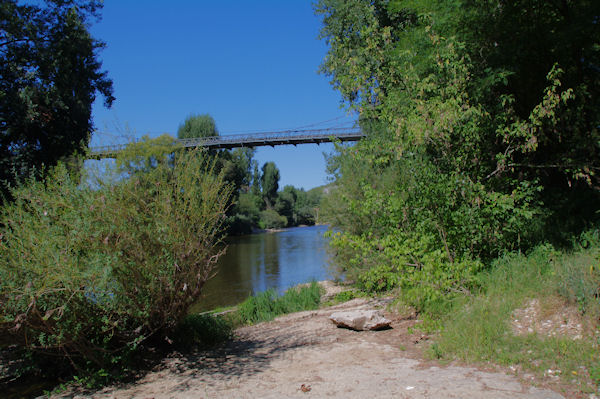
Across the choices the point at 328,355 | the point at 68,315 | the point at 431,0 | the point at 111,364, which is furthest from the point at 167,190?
the point at 431,0

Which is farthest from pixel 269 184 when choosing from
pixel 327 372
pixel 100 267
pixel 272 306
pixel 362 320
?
pixel 327 372

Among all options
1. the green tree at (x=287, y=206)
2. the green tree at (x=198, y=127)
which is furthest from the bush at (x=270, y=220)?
the green tree at (x=198, y=127)

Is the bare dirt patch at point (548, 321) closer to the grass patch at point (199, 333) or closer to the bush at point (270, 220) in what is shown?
the grass patch at point (199, 333)

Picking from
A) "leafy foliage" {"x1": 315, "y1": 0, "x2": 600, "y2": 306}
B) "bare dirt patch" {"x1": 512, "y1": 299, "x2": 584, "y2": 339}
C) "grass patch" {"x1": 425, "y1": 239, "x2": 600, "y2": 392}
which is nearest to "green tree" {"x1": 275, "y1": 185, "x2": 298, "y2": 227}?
"leafy foliage" {"x1": 315, "y1": 0, "x2": 600, "y2": 306}

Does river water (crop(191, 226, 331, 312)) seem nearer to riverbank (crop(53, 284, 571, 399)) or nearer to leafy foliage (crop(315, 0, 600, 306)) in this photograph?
leafy foliage (crop(315, 0, 600, 306))

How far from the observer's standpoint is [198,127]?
45844 millimetres

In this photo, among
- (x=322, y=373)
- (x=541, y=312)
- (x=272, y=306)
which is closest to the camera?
(x=322, y=373)

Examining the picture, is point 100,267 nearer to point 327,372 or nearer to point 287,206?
point 327,372

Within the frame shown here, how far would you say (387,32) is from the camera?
7.10 meters

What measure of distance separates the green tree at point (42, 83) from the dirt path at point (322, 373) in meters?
7.89

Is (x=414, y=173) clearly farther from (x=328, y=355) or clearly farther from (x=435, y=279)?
(x=328, y=355)

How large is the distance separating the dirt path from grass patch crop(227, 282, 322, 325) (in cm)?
237

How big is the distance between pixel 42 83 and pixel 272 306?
9.00 m

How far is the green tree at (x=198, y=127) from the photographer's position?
4556 centimetres
